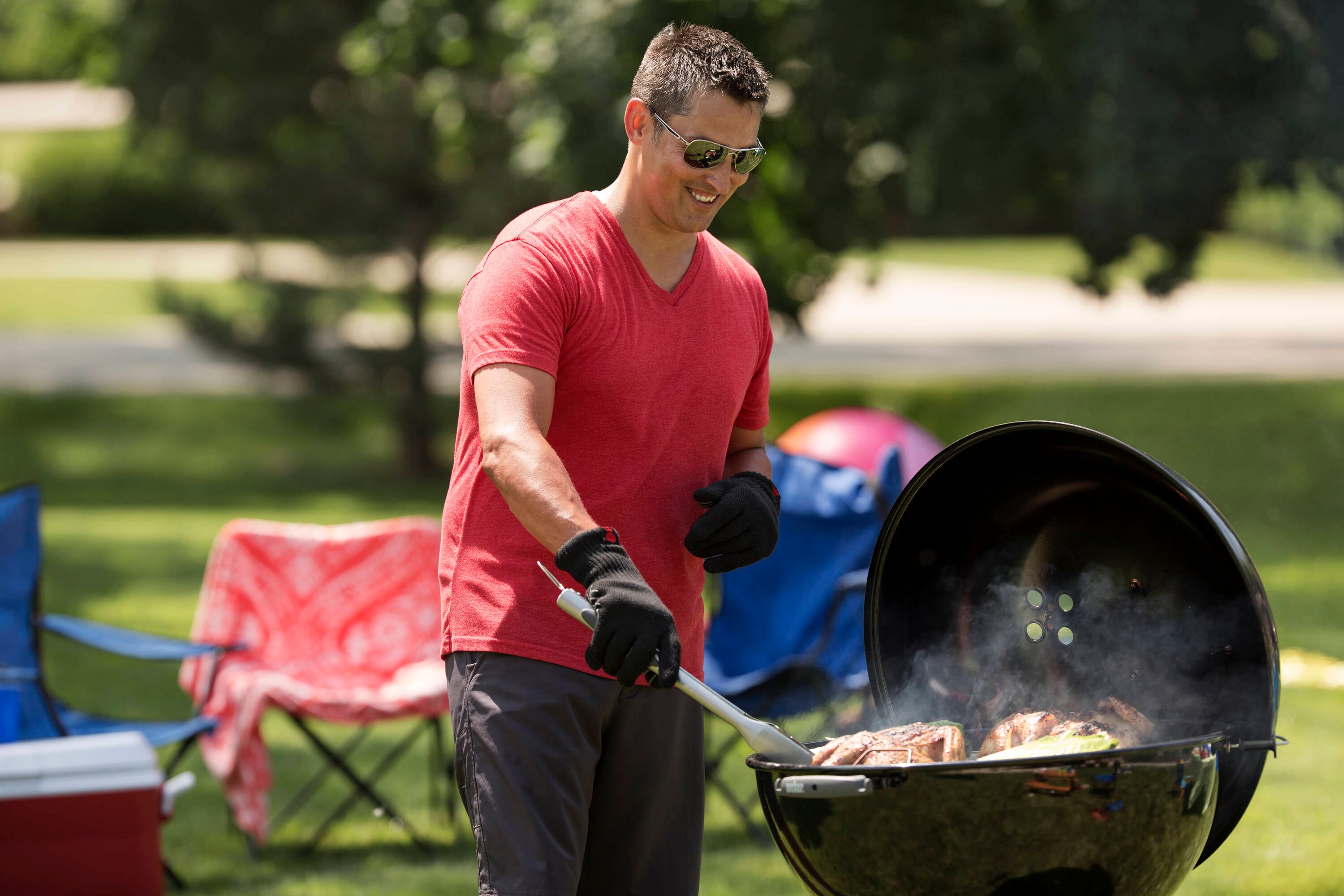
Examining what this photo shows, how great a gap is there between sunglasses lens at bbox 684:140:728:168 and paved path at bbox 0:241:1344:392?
847cm

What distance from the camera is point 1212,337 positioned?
2144 cm

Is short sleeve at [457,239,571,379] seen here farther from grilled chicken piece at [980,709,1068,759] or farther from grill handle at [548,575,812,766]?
grilled chicken piece at [980,709,1068,759]

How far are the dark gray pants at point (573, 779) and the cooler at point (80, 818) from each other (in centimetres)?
110

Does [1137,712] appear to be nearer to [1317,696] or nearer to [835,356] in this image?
[1317,696]

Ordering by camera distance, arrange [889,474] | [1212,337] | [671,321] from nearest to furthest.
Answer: [671,321], [889,474], [1212,337]

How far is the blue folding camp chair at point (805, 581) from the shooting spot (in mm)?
5020

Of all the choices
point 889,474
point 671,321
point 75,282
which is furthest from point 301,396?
point 75,282

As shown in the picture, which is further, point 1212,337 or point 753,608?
point 1212,337

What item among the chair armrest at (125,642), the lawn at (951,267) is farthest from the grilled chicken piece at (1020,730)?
the lawn at (951,267)

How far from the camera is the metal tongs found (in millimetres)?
2258

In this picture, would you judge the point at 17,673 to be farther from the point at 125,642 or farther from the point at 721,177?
the point at 721,177

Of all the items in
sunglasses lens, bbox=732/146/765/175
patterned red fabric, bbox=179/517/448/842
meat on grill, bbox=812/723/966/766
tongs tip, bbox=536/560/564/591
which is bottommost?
patterned red fabric, bbox=179/517/448/842

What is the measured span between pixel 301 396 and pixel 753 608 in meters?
8.08

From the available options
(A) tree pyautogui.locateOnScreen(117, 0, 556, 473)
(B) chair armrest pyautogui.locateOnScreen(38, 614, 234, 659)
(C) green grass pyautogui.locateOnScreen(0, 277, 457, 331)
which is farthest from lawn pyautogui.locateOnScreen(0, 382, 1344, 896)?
(C) green grass pyautogui.locateOnScreen(0, 277, 457, 331)
